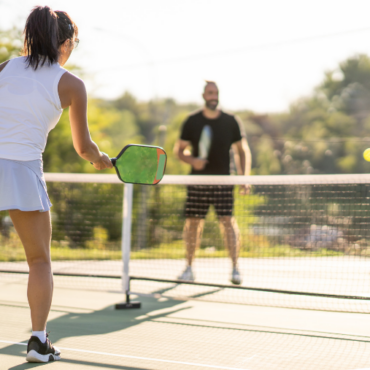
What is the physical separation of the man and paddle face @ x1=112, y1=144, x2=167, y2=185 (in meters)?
2.46

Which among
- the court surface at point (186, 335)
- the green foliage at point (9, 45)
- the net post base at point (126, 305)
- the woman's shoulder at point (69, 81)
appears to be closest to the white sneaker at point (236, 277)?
the court surface at point (186, 335)

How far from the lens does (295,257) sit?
894cm

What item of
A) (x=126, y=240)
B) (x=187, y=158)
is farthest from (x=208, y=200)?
(x=126, y=240)

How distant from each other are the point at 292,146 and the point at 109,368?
6881 cm

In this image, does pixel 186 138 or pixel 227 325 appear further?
pixel 186 138

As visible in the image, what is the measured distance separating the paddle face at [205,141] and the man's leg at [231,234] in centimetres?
75

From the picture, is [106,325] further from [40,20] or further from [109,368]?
[40,20]

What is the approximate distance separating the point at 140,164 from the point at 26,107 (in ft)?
2.70

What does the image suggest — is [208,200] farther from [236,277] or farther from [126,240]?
[126,240]

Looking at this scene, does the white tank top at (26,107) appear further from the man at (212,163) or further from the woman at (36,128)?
the man at (212,163)

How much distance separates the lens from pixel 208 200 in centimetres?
631

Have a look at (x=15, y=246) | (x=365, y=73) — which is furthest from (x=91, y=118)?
(x=365, y=73)

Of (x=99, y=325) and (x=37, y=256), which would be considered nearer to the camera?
(x=37, y=256)

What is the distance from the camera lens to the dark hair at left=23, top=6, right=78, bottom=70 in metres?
3.21
